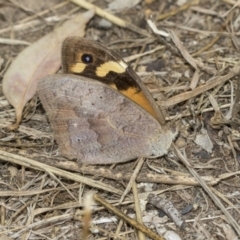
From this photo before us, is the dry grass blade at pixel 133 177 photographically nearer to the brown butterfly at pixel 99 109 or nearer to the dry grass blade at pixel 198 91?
the brown butterfly at pixel 99 109

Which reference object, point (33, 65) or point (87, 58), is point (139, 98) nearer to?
point (87, 58)

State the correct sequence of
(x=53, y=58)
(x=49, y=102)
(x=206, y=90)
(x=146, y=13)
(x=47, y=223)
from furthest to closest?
(x=146, y=13)
(x=53, y=58)
(x=206, y=90)
(x=49, y=102)
(x=47, y=223)

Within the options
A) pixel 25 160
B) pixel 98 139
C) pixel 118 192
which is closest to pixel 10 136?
pixel 25 160

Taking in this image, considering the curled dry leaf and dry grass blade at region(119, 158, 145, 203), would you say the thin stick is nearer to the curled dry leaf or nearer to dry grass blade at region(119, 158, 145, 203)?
dry grass blade at region(119, 158, 145, 203)

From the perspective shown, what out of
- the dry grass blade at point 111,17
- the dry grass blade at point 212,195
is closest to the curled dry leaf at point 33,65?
the dry grass blade at point 111,17

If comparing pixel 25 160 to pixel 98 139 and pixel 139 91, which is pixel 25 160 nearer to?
pixel 98 139

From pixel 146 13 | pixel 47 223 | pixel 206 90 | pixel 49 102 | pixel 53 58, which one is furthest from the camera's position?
pixel 146 13
